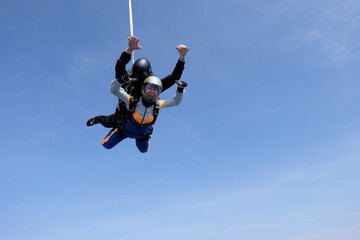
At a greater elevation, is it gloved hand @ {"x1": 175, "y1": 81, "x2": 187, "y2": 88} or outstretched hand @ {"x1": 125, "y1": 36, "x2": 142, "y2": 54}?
outstretched hand @ {"x1": 125, "y1": 36, "x2": 142, "y2": 54}

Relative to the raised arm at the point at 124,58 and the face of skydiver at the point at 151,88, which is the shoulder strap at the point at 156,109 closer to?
the face of skydiver at the point at 151,88

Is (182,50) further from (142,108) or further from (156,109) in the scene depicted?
(142,108)

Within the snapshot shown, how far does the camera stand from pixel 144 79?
231 inches

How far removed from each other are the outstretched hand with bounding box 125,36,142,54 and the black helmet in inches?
9.7

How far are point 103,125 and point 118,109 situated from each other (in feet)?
2.70

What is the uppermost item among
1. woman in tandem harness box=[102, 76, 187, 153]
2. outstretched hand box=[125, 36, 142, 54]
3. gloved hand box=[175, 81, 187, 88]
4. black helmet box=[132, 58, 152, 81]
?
outstretched hand box=[125, 36, 142, 54]

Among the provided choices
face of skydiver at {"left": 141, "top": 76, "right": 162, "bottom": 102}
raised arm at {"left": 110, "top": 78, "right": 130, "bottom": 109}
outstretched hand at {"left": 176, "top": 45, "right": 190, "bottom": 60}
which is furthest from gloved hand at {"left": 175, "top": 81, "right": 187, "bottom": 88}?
raised arm at {"left": 110, "top": 78, "right": 130, "bottom": 109}

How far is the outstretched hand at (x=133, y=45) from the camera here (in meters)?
5.70

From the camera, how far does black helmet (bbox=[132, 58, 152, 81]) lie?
576 cm

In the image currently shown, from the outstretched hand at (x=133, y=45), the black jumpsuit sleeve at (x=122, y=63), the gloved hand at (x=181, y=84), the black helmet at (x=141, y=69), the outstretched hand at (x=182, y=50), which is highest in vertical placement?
the outstretched hand at (x=182, y=50)

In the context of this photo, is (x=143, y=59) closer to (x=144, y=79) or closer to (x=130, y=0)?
(x=144, y=79)

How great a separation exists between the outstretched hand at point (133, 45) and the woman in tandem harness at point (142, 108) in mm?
682

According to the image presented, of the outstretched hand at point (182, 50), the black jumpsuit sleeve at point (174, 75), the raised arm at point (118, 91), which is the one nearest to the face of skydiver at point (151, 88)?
the raised arm at point (118, 91)

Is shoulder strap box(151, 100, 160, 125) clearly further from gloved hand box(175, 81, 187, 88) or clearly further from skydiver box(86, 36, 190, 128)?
gloved hand box(175, 81, 187, 88)
